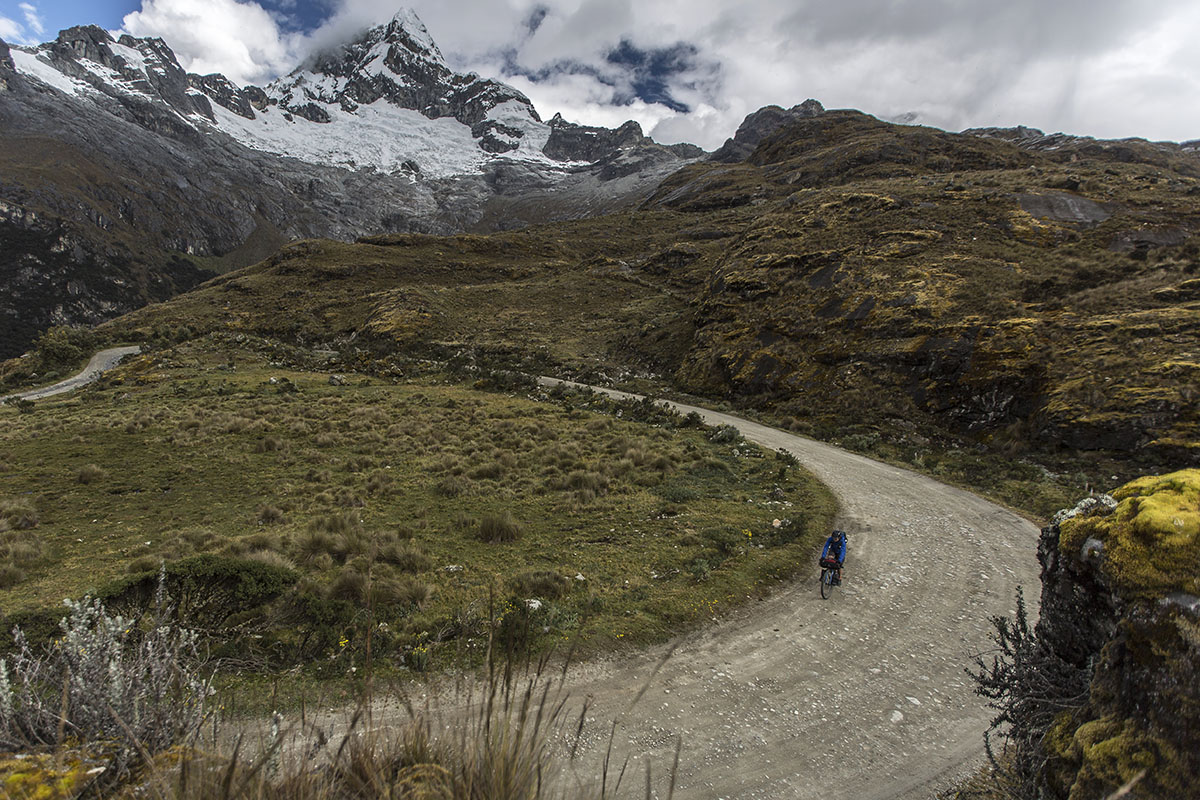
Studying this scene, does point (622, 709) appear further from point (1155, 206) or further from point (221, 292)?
point (221, 292)

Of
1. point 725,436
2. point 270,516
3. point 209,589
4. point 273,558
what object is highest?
point 725,436

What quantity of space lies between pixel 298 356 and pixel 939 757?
159 feet

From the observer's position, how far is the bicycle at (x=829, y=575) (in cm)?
841

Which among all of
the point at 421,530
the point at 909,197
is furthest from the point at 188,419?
the point at 909,197

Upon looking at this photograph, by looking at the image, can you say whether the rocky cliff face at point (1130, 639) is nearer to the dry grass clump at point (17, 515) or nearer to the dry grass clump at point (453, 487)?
the dry grass clump at point (453, 487)

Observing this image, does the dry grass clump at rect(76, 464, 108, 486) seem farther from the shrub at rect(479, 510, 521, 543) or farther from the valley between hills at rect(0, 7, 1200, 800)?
the shrub at rect(479, 510, 521, 543)

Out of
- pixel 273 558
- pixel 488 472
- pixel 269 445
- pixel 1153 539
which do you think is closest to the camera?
pixel 1153 539

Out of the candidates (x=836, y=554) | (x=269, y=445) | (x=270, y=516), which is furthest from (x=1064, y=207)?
(x=269, y=445)

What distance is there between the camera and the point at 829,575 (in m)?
8.66

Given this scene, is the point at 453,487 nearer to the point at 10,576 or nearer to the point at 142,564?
the point at 142,564

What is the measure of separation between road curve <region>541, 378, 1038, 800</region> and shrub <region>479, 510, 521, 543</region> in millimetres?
4424

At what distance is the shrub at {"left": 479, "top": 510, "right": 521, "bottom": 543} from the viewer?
33.9 feet

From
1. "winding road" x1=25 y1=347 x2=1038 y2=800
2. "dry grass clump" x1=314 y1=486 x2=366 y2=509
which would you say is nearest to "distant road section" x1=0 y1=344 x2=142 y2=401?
"dry grass clump" x1=314 y1=486 x2=366 y2=509

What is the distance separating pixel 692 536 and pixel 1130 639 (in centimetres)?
781
